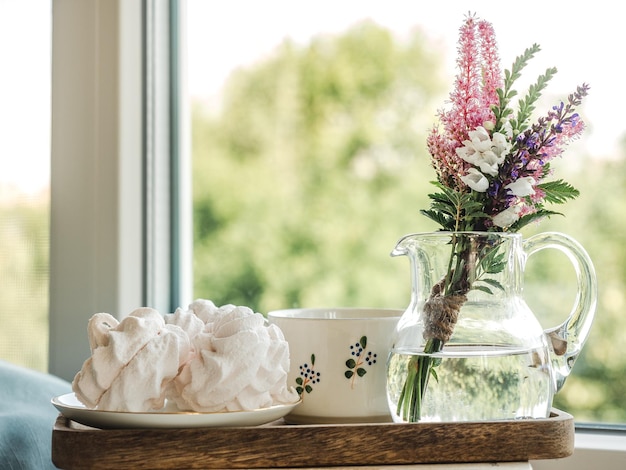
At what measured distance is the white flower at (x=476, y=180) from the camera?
0.59 meters

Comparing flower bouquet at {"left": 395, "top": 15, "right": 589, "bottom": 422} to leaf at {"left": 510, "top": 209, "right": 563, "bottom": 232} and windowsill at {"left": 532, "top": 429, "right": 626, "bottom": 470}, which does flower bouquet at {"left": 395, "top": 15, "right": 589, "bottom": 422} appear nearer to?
leaf at {"left": 510, "top": 209, "right": 563, "bottom": 232}

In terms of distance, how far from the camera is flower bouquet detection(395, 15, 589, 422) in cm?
60

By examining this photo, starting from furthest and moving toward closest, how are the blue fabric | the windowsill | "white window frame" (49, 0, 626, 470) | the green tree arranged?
1. the green tree
2. "white window frame" (49, 0, 626, 470)
3. the windowsill
4. the blue fabric

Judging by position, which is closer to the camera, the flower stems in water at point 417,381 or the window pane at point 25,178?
the flower stems in water at point 417,381

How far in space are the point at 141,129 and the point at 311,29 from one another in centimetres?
38

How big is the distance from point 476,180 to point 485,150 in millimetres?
25

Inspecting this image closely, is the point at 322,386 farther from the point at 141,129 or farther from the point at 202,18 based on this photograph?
the point at 202,18

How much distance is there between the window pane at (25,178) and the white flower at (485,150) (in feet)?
2.42

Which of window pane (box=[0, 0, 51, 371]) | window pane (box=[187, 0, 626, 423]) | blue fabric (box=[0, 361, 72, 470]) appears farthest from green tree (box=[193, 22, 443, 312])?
blue fabric (box=[0, 361, 72, 470])

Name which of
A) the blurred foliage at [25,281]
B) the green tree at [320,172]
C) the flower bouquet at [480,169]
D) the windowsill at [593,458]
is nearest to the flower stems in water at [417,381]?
the flower bouquet at [480,169]

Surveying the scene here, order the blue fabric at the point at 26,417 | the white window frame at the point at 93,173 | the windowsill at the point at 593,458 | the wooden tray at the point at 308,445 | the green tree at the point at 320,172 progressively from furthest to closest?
the green tree at the point at 320,172
the white window frame at the point at 93,173
the windowsill at the point at 593,458
the blue fabric at the point at 26,417
the wooden tray at the point at 308,445

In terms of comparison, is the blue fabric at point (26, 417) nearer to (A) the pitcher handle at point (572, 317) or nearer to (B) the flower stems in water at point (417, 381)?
(B) the flower stems in water at point (417, 381)

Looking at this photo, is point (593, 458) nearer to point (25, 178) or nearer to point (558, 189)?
point (558, 189)

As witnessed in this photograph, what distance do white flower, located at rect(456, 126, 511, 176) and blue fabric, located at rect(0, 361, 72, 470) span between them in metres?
0.50
